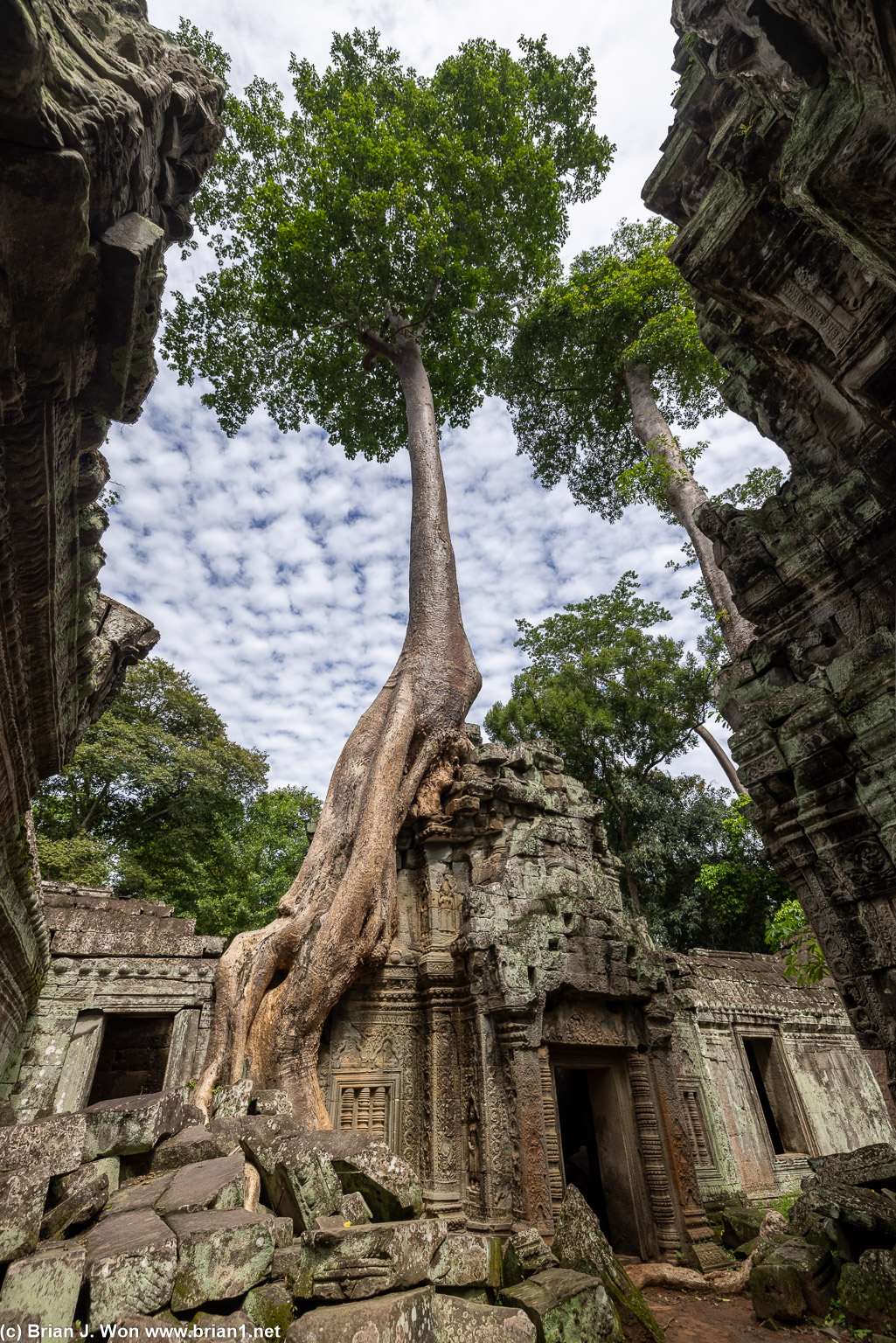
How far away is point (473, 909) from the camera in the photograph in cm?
669

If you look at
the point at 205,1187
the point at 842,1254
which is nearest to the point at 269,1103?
the point at 205,1187

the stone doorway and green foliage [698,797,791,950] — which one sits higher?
green foliage [698,797,791,950]

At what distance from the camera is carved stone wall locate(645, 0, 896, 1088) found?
A: 2.33 m

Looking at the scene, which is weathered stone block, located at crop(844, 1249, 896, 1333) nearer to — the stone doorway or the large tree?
the stone doorway

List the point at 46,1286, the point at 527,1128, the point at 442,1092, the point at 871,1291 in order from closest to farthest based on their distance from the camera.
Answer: the point at 46,1286 → the point at 871,1291 → the point at 527,1128 → the point at 442,1092

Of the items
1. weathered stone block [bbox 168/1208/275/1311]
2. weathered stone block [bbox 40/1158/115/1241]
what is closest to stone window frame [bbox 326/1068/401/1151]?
weathered stone block [bbox 40/1158/115/1241]

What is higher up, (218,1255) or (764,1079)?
(764,1079)

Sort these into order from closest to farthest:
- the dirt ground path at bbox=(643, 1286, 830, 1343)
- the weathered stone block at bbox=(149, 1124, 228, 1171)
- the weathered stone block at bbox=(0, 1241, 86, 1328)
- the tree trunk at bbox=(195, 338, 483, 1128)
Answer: the weathered stone block at bbox=(0, 1241, 86, 1328) < the weathered stone block at bbox=(149, 1124, 228, 1171) < the dirt ground path at bbox=(643, 1286, 830, 1343) < the tree trunk at bbox=(195, 338, 483, 1128)

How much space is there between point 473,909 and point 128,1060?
20.1 feet

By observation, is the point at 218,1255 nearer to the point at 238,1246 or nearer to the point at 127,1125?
the point at 238,1246

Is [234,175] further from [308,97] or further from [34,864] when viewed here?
[34,864]

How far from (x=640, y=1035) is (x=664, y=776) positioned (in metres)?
11.8

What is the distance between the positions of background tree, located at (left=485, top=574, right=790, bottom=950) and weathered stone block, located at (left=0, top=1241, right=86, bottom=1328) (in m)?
13.6

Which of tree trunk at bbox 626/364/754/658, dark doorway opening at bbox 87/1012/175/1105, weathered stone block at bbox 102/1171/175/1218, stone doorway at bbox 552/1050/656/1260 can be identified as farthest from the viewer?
dark doorway opening at bbox 87/1012/175/1105
